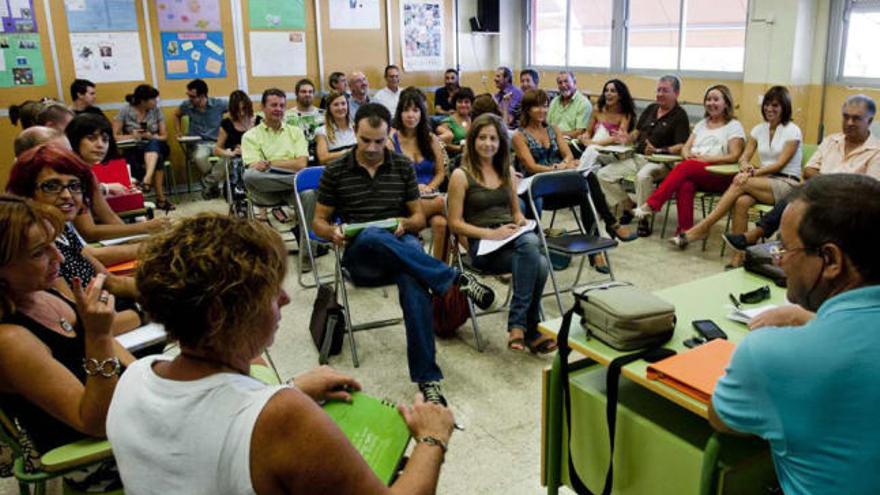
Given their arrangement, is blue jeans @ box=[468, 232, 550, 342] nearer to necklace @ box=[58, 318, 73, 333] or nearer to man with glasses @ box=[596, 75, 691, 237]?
necklace @ box=[58, 318, 73, 333]

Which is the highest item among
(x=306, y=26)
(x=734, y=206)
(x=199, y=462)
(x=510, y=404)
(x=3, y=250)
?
(x=306, y=26)

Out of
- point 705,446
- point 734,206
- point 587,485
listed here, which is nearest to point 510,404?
point 587,485

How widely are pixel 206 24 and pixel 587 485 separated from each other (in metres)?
7.19

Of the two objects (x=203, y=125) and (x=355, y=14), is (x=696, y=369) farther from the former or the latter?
(x=355, y=14)

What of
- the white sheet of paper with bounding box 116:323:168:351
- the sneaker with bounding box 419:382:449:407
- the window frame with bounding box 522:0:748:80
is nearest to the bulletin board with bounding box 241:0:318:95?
the window frame with bounding box 522:0:748:80

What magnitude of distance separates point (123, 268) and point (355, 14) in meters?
6.52

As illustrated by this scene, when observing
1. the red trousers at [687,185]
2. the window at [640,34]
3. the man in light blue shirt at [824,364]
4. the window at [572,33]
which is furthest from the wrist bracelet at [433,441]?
the window at [572,33]

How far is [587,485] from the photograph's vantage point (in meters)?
2.22

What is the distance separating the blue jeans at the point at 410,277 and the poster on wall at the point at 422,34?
6.33 m

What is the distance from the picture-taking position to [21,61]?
23.0 ft

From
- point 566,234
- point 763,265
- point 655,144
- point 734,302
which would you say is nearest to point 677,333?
point 734,302

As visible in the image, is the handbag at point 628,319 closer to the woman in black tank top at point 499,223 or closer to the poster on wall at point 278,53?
the woman in black tank top at point 499,223

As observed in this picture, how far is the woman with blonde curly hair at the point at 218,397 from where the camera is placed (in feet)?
3.61

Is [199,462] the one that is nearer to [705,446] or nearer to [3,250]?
[3,250]
